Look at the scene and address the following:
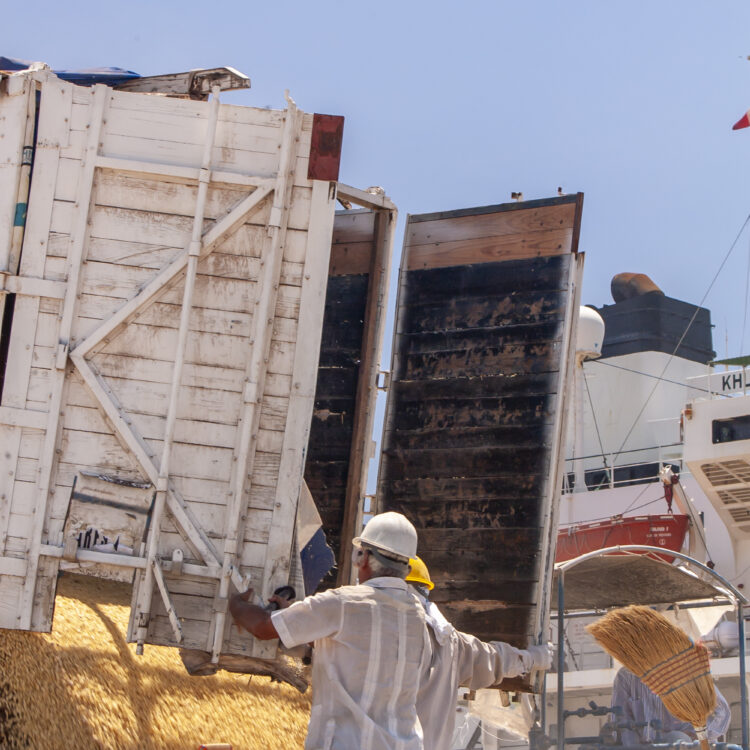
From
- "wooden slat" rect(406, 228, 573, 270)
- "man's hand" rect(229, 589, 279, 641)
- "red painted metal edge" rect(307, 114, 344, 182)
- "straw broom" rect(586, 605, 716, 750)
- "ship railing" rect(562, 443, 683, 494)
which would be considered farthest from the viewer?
"ship railing" rect(562, 443, 683, 494)

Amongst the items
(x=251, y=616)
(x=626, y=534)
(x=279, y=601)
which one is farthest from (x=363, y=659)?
(x=626, y=534)

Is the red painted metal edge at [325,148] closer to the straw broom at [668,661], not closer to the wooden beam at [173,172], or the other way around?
the wooden beam at [173,172]

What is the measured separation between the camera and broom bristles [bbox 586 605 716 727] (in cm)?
805

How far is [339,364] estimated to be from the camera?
952 cm

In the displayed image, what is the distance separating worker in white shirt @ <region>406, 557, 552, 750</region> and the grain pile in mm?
2172

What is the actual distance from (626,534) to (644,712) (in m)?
10.8

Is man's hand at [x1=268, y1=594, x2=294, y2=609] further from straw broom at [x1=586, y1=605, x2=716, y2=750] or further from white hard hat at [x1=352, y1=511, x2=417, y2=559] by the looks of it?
straw broom at [x1=586, y1=605, x2=716, y2=750]

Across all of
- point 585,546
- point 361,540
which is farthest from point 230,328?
point 585,546

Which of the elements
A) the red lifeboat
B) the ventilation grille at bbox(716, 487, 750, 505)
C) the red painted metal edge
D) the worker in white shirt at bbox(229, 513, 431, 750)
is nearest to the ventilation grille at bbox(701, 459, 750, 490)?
the ventilation grille at bbox(716, 487, 750, 505)

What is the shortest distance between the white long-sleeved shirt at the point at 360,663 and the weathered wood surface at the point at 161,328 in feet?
4.85

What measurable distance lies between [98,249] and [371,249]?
2715 millimetres

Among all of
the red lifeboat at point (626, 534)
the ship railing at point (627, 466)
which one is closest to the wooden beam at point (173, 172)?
the red lifeboat at point (626, 534)

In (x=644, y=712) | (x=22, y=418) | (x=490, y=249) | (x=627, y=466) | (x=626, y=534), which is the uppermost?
(x=490, y=249)

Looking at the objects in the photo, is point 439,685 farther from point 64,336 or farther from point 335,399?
point 335,399
